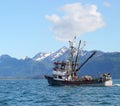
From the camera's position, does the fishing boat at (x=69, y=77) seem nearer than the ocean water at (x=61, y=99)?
No

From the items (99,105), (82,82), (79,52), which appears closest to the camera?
(99,105)

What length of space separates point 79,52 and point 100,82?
62.4 feet

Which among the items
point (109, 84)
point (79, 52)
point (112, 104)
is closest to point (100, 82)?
point (109, 84)

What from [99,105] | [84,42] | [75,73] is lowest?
[99,105]

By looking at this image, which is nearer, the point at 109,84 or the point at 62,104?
the point at 62,104

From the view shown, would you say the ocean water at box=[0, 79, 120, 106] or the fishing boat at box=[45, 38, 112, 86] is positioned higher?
the fishing boat at box=[45, 38, 112, 86]

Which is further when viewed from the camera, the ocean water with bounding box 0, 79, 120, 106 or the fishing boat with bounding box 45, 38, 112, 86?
the fishing boat with bounding box 45, 38, 112, 86

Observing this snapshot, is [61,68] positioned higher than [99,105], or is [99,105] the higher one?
[61,68]

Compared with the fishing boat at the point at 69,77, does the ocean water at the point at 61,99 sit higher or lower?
lower

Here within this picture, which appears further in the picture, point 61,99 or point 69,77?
point 69,77

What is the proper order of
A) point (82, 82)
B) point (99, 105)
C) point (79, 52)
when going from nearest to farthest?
point (99, 105) → point (82, 82) → point (79, 52)

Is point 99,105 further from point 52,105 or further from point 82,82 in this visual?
point 82,82

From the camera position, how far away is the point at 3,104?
271 feet

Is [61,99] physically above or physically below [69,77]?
below
